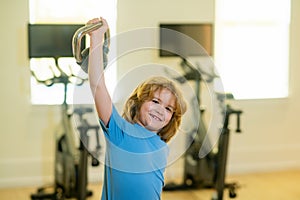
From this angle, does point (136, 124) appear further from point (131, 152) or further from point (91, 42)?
point (91, 42)

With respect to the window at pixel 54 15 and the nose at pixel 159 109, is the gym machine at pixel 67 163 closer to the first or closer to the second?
the window at pixel 54 15

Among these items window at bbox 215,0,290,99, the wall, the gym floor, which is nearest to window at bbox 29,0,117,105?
the wall

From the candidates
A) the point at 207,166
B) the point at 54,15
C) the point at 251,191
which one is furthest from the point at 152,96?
the point at 54,15

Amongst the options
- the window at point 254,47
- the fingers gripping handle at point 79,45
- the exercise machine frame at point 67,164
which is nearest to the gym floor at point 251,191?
the exercise machine frame at point 67,164

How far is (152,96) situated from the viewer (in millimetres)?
1051

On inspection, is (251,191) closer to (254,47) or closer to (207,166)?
(207,166)

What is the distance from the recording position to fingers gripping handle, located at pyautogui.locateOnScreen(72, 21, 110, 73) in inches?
36.7

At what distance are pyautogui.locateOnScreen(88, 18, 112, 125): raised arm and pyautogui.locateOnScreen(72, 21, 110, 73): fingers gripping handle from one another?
0.03 feet

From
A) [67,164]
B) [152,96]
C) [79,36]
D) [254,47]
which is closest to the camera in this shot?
[79,36]

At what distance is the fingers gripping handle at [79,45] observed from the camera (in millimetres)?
933

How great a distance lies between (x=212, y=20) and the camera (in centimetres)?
473

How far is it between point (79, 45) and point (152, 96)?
0.20m

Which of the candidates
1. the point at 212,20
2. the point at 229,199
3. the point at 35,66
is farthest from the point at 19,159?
the point at 212,20

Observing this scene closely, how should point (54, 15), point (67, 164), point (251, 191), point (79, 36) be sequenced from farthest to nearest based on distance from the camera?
point (54, 15), point (251, 191), point (67, 164), point (79, 36)
